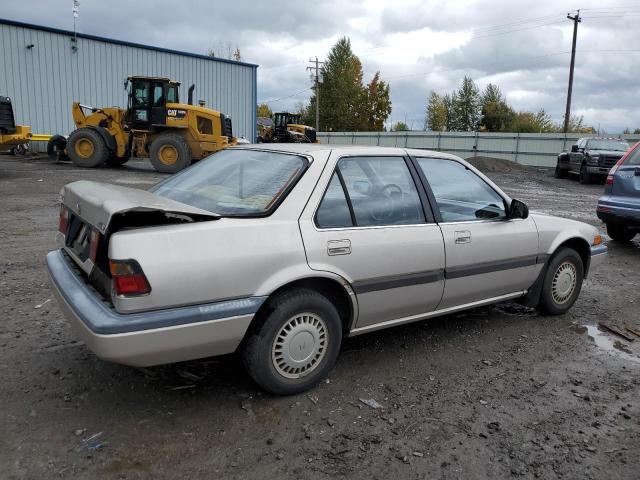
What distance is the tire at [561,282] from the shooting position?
455cm

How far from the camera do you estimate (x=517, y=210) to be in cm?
409

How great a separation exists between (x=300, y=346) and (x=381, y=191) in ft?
3.91

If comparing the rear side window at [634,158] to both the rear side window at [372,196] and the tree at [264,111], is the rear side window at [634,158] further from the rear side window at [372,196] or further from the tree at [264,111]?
the tree at [264,111]

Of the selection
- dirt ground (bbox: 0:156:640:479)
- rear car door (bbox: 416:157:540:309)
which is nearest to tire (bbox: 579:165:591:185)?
dirt ground (bbox: 0:156:640:479)

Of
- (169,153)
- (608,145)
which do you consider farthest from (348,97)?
(169,153)

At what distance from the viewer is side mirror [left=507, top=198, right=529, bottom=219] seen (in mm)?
4082

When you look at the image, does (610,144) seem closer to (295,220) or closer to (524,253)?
(524,253)

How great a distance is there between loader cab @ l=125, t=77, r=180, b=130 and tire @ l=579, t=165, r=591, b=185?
15.3 meters

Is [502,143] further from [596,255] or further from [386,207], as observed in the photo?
[386,207]

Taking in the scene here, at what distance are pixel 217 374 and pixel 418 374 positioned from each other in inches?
51.8

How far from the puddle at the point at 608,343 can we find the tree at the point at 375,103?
5996 centimetres

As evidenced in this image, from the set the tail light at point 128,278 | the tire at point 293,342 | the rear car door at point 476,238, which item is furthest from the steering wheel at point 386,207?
the tail light at point 128,278

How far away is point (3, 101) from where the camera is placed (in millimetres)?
14688

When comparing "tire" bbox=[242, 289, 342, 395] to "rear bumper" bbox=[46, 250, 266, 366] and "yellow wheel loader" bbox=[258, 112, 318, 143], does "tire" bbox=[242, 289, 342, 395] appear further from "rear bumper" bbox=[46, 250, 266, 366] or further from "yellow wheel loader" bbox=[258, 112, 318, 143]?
"yellow wheel loader" bbox=[258, 112, 318, 143]
